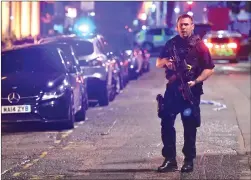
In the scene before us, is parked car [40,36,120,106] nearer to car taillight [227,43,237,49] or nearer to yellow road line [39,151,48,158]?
yellow road line [39,151,48,158]

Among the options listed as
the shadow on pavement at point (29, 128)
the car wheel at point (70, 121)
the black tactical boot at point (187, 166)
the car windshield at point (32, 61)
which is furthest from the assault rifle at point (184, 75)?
the car windshield at point (32, 61)

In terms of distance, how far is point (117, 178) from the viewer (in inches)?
330

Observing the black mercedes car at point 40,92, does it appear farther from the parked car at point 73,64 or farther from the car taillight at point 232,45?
the car taillight at point 232,45

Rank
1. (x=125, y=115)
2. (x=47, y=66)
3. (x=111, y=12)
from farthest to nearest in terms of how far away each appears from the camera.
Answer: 1. (x=111, y=12)
2. (x=125, y=115)
3. (x=47, y=66)

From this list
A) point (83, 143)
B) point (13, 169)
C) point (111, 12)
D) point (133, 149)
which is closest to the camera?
point (13, 169)

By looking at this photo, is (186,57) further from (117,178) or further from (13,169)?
(13,169)

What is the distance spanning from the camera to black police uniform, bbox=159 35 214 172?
860 centimetres

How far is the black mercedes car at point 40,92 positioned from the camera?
40.9 feet

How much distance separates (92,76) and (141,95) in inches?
135

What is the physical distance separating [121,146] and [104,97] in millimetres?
6290

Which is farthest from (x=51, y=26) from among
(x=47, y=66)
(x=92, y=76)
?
(x=47, y=66)

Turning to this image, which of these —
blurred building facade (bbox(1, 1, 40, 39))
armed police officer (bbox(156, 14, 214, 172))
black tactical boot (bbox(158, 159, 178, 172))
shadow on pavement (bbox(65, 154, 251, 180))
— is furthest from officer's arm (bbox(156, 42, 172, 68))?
blurred building facade (bbox(1, 1, 40, 39))

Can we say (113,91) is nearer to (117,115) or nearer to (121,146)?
(117,115)

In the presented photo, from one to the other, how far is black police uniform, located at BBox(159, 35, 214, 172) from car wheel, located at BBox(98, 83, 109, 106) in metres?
8.33
